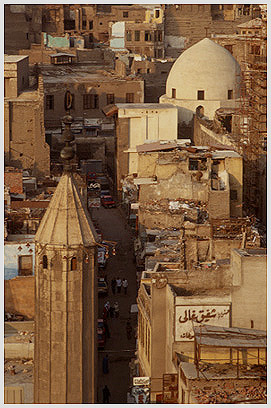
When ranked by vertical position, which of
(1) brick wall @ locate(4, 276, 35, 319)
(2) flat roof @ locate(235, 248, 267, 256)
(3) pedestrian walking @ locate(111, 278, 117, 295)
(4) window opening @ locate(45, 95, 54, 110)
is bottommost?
(3) pedestrian walking @ locate(111, 278, 117, 295)

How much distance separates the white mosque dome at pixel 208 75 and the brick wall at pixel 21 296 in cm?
1871

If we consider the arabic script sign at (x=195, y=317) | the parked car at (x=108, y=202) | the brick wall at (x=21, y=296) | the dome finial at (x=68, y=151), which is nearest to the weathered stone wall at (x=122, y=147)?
the parked car at (x=108, y=202)

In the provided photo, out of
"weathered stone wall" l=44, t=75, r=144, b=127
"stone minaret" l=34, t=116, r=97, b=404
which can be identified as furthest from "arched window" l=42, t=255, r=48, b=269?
"weathered stone wall" l=44, t=75, r=144, b=127

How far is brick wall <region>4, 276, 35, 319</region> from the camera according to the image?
26.7m

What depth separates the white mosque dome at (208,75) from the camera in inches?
1729

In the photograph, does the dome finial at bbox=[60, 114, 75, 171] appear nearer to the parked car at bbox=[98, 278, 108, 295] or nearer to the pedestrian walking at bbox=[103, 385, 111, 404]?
the pedestrian walking at bbox=[103, 385, 111, 404]

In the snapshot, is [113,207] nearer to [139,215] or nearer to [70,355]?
[139,215]

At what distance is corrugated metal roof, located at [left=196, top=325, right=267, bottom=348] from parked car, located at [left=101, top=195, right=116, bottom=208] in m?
18.3

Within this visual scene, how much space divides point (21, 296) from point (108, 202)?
12.9 m

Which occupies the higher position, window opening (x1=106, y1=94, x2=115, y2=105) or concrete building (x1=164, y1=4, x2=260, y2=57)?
concrete building (x1=164, y1=4, x2=260, y2=57)

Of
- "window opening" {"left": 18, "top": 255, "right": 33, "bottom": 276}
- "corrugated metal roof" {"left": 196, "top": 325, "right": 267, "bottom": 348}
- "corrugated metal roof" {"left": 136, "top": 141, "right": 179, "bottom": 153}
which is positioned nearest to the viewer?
"corrugated metal roof" {"left": 196, "top": 325, "right": 267, "bottom": 348}

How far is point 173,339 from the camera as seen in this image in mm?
21297

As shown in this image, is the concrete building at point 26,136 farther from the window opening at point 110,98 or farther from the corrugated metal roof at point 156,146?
the window opening at point 110,98

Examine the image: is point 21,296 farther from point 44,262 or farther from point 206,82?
point 206,82
